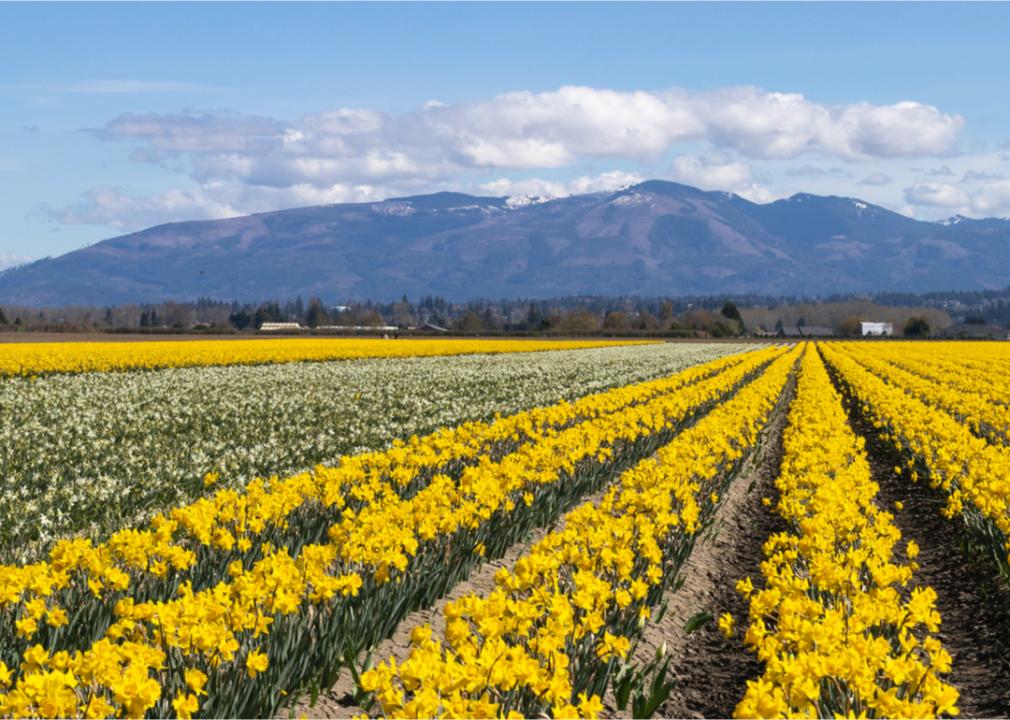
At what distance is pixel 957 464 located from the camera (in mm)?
13289

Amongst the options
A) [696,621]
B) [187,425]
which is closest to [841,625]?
[696,621]

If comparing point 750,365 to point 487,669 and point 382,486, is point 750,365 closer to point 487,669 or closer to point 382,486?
point 382,486

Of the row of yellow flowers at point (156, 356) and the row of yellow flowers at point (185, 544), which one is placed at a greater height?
the row of yellow flowers at point (156, 356)

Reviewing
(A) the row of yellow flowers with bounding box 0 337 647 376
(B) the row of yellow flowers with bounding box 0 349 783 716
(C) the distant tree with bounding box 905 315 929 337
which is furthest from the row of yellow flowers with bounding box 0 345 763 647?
(C) the distant tree with bounding box 905 315 929 337

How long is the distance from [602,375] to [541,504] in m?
27.4

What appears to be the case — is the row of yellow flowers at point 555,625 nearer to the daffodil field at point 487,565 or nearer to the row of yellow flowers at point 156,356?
the daffodil field at point 487,565

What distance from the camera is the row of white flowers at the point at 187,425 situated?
12438mm

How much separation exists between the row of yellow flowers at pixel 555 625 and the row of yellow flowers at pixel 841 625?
830 millimetres

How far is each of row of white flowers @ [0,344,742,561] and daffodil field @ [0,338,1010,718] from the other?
95mm

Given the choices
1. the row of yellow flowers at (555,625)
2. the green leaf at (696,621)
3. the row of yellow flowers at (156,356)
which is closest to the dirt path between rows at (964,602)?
the green leaf at (696,621)

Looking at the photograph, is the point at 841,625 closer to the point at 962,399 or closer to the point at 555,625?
the point at 555,625

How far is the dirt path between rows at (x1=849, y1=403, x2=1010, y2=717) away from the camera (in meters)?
7.91

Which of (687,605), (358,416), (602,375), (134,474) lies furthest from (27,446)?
(602,375)

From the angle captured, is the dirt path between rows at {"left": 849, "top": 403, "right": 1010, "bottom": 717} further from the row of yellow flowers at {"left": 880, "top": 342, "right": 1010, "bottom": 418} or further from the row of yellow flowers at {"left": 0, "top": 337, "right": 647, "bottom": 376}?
the row of yellow flowers at {"left": 0, "top": 337, "right": 647, "bottom": 376}
